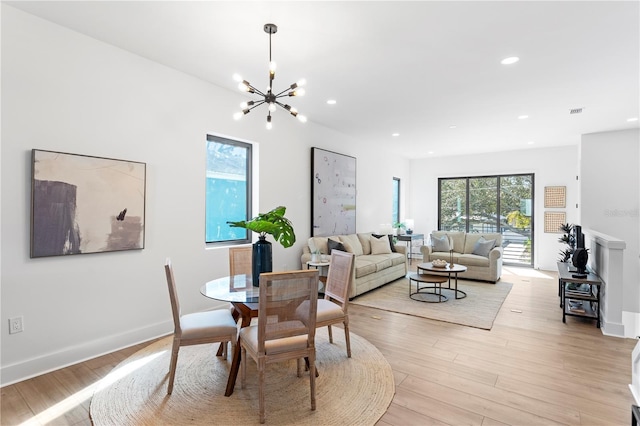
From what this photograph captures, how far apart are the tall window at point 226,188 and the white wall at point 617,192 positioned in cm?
621

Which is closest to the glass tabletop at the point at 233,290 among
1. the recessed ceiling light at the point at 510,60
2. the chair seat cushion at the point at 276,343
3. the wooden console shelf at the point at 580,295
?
the chair seat cushion at the point at 276,343

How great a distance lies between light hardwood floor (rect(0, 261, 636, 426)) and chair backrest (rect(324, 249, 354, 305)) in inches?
27.7

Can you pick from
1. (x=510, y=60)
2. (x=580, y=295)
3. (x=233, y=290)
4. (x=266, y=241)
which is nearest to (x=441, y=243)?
(x=580, y=295)

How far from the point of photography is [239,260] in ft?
11.5

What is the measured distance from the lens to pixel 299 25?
106 inches

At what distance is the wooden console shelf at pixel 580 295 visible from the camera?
3893 mm

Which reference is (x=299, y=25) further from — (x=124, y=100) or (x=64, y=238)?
(x=64, y=238)

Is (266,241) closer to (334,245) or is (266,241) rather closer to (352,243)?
(334,245)

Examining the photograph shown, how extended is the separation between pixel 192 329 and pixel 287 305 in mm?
796

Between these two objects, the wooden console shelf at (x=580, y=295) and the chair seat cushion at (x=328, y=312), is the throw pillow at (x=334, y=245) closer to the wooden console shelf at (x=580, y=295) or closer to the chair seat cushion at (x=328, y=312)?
the chair seat cushion at (x=328, y=312)

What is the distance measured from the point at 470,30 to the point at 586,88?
7.59 ft

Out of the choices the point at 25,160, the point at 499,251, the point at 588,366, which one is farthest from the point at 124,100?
the point at 499,251

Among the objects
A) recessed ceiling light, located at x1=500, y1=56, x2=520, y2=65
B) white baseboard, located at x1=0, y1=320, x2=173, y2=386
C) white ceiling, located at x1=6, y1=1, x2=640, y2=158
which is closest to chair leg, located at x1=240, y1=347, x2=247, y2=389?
white baseboard, located at x1=0, y1=320, x2=173, y2=386

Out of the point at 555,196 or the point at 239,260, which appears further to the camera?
the point at 555,196
